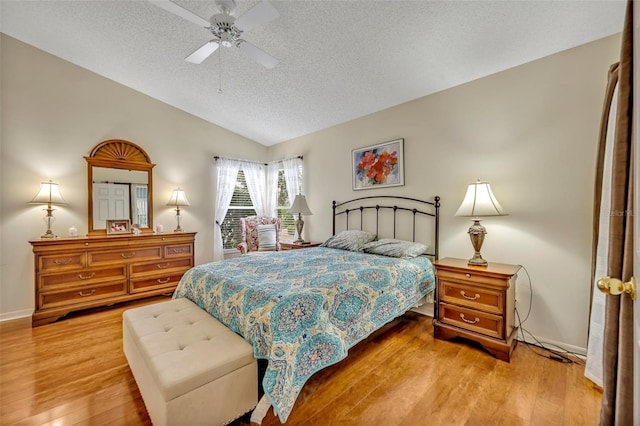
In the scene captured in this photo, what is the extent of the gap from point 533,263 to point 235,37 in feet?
10.7

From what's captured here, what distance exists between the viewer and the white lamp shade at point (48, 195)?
10.0 feet

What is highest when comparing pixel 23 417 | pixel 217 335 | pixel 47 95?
pixel 47 95

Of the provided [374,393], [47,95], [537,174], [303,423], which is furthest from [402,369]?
[47,95]

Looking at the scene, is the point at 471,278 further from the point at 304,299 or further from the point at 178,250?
the point at 178,250

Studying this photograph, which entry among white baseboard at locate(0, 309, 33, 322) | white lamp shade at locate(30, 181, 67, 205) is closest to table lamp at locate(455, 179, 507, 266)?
white lamp shade at locate(30, 181, 67, 205)

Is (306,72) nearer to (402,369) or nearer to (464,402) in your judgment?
(402,369)

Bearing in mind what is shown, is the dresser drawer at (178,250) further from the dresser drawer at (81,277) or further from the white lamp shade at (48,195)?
the white lamp shade at (48,195)

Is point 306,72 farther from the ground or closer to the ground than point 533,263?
farther from the ground

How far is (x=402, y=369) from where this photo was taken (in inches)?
82.4

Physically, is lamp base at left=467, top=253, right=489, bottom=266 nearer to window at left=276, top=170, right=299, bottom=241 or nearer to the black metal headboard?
the black metal headboard

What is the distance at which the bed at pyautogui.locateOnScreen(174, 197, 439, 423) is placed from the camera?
155cm

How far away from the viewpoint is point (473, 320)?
93.3 inches

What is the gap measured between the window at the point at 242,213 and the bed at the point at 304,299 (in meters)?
2.03

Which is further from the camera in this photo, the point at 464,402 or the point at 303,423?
the point at 464,402
